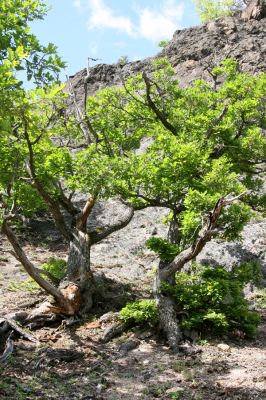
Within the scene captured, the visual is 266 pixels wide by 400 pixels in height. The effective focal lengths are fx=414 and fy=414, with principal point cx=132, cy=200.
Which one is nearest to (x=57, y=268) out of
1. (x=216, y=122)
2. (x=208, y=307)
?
(x=208, y=307)

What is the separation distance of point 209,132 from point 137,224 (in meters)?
11.6

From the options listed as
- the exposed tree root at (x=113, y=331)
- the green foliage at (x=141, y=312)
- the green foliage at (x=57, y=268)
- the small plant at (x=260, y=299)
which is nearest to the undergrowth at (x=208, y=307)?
the green foliage at (x=141, y=312)

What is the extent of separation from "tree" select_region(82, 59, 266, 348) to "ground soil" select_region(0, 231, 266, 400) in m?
1.14

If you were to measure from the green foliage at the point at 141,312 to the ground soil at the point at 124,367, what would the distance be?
49 cm

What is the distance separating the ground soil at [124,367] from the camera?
8.77 m

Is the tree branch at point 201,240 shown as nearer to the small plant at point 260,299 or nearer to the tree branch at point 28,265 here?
the tree branch at point 28,265

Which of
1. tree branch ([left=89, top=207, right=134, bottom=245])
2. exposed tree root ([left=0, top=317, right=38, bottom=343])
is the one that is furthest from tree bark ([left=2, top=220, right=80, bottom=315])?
tree branch ([left=89, top=207, right=134, bottom=245])

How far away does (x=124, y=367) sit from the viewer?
10.4 metres

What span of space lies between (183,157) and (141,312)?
4734 millimetres

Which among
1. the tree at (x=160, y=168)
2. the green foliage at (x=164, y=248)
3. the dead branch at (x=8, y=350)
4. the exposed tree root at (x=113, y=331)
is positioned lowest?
the dead branch at (x=8, y=350)

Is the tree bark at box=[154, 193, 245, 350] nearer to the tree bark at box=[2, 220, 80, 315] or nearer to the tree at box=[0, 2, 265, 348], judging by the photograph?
the tree at box=[0, 2, 265, 348]

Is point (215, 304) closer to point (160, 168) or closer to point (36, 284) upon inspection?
point (160, 168)

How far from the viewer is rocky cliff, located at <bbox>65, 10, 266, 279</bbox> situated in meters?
19.5

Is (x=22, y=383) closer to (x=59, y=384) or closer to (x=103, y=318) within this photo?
(x=59, y=384)
